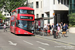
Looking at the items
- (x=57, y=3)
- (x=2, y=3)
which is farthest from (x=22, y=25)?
(x=2, y=3)

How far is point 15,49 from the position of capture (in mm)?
11555

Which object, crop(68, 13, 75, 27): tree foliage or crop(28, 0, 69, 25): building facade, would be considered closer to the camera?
crop(68, 13, 75, 27): tree foliage

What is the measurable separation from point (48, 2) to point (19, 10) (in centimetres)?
2026

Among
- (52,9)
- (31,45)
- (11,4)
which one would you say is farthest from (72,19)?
(11,4)

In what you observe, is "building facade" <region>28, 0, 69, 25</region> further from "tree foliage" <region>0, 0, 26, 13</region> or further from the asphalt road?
the asphalt road

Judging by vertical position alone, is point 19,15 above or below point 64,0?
below

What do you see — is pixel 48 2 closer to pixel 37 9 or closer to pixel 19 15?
pixel 37 9

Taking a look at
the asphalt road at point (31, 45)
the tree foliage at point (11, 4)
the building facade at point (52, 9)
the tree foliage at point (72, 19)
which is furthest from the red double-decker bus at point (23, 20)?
the tree foliage at point (11, 4)

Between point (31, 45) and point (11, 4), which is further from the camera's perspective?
point (11, 4)

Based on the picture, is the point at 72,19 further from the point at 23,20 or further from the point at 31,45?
the point at 31,45

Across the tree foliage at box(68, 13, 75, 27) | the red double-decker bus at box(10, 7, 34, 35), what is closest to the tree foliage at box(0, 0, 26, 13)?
the tree foliage at box(68, 13, 75, 27)

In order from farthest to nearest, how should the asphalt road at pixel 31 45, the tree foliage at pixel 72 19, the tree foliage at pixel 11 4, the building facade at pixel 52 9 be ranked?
the tree foliage at pixel 11 4
the building facade at pixel 52 9
the tree foliage at pixel 72 19
the asphalt road at pixel 31 45

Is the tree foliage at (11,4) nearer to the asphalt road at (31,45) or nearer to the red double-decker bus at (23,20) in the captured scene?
the red double-decker bus at (23,20)

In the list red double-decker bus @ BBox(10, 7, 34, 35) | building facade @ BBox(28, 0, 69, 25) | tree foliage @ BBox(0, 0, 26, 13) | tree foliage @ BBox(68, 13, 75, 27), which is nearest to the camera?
red double-decker bus @ BBox(10, 7, 34, 35)
